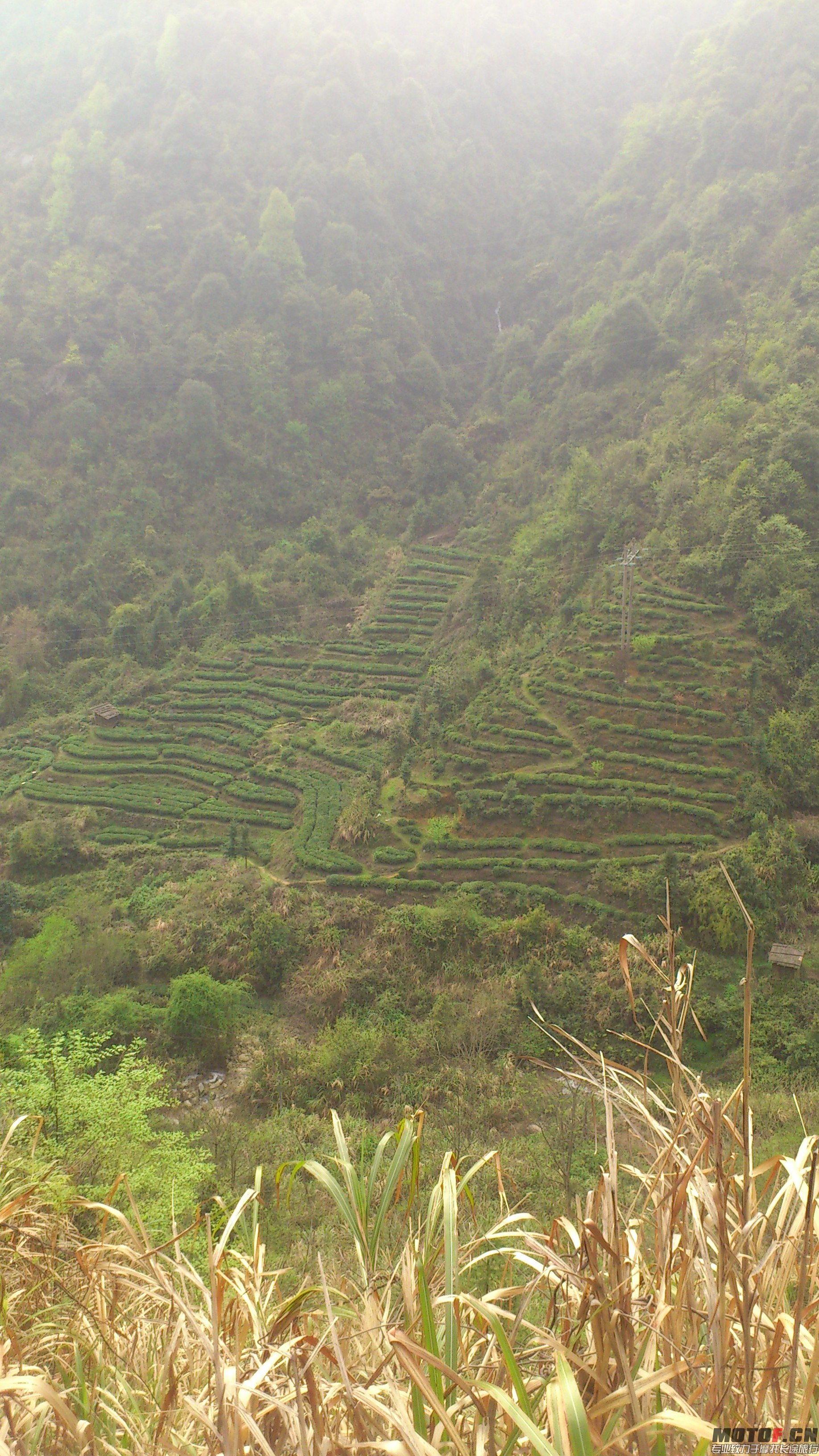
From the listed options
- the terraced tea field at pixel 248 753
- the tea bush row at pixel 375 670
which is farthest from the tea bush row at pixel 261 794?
the tea bush row at pixel 375 670

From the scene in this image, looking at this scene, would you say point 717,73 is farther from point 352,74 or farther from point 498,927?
point 498,927

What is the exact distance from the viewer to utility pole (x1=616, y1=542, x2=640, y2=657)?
22.5 metres

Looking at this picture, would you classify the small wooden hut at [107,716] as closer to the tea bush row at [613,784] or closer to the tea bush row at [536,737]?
the tea bush row at [536,737]

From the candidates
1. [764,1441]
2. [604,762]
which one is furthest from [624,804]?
[764,1441]

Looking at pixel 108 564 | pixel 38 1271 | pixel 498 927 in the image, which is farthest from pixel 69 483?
pixel 38 1271

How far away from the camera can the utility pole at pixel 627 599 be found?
74.0ft

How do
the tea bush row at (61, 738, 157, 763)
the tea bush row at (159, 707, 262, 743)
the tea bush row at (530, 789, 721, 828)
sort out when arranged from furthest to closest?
the tea bush row at (159, 707, 262, 743) → the tea bush row at (61, 738, 157, 763) → the tea bush row at (530, 789, 721, 828)

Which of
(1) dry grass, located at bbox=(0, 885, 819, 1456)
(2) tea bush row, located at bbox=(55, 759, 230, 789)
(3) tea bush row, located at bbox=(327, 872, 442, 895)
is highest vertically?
(1) dry grass, located at bbox=(0, 885, 819, 1456)

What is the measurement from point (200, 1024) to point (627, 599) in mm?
16281

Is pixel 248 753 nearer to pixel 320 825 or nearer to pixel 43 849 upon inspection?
pixel 320 825

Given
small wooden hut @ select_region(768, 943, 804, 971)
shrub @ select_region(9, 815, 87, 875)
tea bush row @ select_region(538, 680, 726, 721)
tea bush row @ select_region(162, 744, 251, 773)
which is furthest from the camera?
tea bush row @ select_region(162, 744, 251, 773)

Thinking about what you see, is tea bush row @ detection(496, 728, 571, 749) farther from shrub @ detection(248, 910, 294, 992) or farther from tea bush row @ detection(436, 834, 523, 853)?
shrub @ detection(248, 910, 294, 992)

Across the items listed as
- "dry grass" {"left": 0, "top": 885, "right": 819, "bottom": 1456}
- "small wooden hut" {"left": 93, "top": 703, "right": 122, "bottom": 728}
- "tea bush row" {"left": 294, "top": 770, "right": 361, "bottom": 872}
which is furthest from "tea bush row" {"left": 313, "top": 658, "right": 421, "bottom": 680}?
"dry grass" {"left": 0, "top": 885, "right": 819, "bottom": 1456}

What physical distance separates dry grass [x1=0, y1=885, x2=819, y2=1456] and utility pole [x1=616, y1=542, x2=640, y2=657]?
21.2m
